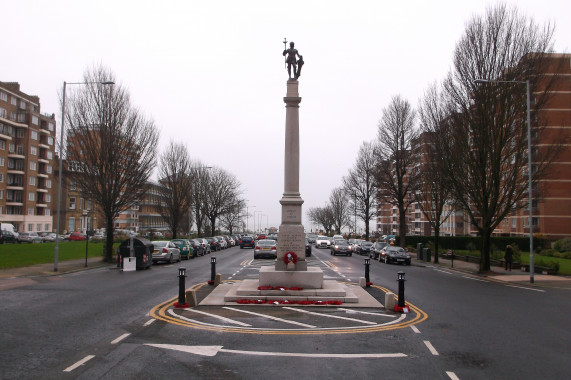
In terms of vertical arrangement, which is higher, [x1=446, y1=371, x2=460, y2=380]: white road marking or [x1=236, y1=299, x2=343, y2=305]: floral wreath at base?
[x1=446, y1=371, x2=460, y2=380]: white road marking

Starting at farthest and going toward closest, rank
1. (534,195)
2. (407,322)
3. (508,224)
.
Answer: (508,224)
(534,195)
(407,322)

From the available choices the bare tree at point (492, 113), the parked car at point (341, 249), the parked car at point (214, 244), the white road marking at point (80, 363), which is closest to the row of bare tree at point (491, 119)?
the bare tree at point (492, 113)

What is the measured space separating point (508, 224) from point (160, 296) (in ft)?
192

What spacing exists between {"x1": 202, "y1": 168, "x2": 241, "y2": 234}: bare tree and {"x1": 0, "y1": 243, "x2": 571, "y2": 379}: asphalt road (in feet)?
182

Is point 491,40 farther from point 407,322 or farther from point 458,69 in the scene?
point 407,322

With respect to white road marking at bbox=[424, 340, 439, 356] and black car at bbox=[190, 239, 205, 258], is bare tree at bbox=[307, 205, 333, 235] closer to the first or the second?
black car at bbox=[190, 239, 205, 258]

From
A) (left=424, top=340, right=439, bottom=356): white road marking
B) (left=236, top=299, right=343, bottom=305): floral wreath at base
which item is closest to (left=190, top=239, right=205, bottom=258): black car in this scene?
(left=236, top=299, right=343, bottom=305): floral wreath at base

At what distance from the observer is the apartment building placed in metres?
72.1

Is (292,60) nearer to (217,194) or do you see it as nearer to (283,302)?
(283,302)

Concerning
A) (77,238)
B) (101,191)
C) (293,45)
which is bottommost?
(77,238)

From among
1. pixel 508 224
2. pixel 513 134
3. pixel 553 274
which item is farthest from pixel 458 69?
pixel 508 224

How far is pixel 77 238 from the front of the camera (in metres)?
65.1

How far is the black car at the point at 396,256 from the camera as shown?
32594 millimetres

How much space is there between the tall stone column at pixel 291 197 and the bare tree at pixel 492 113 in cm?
1315
